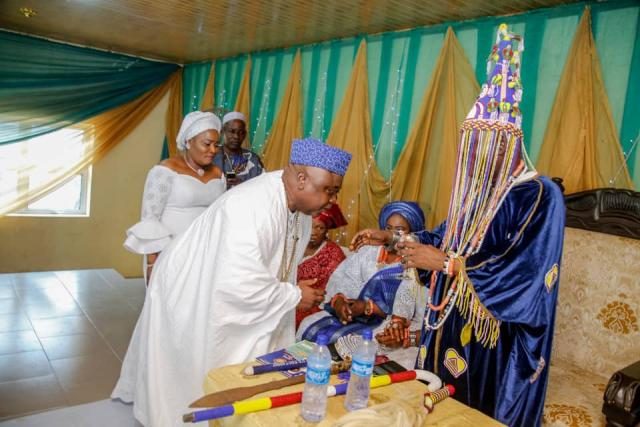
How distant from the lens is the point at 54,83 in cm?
593

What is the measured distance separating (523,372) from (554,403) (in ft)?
1.06

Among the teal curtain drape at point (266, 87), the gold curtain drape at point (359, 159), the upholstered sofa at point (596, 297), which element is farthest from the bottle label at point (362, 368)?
the teal curtain drape at point (266, 87)

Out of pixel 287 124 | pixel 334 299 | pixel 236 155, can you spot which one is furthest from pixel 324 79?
pixel 334 299

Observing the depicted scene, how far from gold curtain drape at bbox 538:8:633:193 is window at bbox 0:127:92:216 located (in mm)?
5647

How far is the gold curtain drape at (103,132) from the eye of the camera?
5.89 meters

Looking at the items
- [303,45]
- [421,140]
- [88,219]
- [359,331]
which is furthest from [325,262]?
[88,219]

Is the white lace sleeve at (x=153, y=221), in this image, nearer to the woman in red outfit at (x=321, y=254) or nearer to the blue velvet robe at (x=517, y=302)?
the woman in red outfit at (x=321, y=254)

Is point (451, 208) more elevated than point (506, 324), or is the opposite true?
point (451, 208)

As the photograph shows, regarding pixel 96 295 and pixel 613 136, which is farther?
pixel 96 295

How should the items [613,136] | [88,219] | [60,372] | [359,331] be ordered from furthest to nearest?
[88,219], [60,372], [359,331], [613,136]

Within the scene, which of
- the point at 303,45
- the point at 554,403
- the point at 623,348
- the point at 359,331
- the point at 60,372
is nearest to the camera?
the point at 554,403

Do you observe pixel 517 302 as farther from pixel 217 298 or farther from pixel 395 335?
pixel 217 298

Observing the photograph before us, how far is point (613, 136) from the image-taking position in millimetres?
2643

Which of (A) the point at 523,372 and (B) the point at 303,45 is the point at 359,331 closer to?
(A) the point at 523,372
